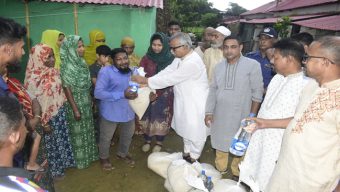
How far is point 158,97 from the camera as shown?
4410mm

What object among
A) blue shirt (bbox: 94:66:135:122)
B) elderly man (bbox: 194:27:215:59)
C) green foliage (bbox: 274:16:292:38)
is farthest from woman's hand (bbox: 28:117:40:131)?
green foliage (bbox: 274:16:292:38)

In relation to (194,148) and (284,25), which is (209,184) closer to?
(194,148)

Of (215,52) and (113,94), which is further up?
(215,52)

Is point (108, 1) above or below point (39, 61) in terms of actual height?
above

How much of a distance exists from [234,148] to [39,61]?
2.37m

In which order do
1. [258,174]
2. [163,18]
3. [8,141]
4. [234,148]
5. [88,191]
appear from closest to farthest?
[8,141], [234,148], [258,174], [88,191], [163,18]

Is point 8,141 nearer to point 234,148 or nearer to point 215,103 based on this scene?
point 234,148

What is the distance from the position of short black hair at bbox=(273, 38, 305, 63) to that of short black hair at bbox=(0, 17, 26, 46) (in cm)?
231

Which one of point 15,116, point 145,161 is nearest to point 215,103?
point 145,161

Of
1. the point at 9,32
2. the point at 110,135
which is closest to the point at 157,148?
the point at 110,135

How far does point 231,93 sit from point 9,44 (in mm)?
2463

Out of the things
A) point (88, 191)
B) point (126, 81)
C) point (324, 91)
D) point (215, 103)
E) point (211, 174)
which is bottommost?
point (88, 191)

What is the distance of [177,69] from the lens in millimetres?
3799

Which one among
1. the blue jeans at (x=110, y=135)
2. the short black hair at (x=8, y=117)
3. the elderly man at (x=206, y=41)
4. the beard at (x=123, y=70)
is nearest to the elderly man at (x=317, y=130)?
the short black hair at (x=8, y=117)
